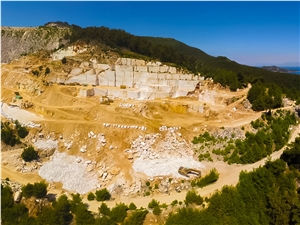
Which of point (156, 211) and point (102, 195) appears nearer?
point (156, 211)

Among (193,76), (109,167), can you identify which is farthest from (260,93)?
(109,167)

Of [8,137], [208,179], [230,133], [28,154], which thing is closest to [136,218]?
[208,179]

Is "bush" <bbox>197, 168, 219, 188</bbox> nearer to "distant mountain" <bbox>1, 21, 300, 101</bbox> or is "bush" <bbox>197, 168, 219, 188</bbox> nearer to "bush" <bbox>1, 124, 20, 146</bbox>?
"bush" <bbox>1, 124, 20, 146</bbox>

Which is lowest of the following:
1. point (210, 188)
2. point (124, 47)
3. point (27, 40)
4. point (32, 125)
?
point (210, 188)

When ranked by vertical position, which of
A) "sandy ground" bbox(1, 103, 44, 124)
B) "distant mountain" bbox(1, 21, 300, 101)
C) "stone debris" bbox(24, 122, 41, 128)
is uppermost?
"distant mountain" bbox(1, 21, 300, 101)

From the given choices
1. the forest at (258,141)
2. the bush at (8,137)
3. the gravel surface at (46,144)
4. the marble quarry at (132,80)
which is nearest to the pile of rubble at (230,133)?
the forest at (258,141)

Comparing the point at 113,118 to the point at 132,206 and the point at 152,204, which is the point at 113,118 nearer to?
the point at 132,206

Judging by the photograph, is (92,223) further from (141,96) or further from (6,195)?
(141,96)

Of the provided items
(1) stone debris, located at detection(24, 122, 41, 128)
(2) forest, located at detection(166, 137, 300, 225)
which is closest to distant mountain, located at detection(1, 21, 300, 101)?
(2) forest, located at detection(166, 137, 300, 225)
